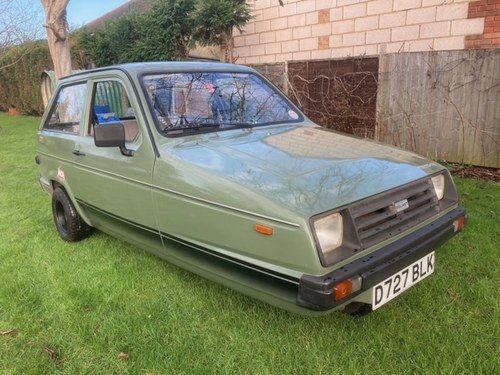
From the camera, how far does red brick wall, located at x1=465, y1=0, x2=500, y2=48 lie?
22.2ft

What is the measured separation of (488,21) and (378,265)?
637 centimetres

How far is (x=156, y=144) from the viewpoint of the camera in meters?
2.95

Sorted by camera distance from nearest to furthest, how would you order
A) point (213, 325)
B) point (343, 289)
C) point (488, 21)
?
point (343, 289) → point (213, 325) → point (488, 21)

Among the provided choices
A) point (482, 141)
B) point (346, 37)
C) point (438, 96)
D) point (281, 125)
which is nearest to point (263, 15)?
point (346, 37)

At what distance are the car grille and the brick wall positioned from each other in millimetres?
5478

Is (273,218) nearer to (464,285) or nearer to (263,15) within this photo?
(464,285)

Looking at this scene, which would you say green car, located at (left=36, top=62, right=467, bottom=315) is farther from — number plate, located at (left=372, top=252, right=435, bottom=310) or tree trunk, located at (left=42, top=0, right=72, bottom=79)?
tree trunk, located at (left=42, top=0, right=72, bottom=79)

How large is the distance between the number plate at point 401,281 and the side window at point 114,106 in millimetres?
1995

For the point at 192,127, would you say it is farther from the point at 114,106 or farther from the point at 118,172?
the point at 114,106

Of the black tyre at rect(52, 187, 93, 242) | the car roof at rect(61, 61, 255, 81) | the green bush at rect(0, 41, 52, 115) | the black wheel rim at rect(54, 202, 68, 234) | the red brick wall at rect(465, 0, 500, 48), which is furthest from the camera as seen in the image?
the green bush at rect(0, 41, 52, 115)

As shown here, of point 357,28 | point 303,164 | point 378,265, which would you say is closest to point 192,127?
point 303,164

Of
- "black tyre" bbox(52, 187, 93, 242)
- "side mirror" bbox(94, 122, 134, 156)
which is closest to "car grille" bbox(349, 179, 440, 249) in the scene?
"side mirror" bbox(94, 122, 134, 156)

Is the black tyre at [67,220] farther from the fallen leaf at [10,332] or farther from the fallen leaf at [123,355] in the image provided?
the fallen leaf at [123,355]

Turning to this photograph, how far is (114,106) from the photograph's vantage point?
153 inches
